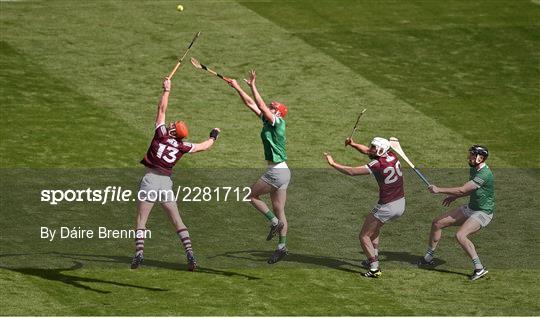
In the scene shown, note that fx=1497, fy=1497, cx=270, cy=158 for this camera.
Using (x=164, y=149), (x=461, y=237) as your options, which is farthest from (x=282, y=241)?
(x=461, y=237)

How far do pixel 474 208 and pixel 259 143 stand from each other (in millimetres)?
8831

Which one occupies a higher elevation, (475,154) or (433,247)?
(475,154)

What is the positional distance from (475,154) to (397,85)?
39.0ft

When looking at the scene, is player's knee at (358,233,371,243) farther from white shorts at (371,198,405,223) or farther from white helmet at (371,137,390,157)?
white helmet at (371,137,390,157)

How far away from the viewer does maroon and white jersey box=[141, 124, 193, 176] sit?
25766 mm

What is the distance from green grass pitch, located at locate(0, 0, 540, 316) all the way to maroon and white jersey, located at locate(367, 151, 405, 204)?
4.80ft

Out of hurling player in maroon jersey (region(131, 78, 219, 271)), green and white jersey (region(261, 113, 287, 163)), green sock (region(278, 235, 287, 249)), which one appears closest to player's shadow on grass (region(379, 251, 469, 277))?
green sock (region(278, 235, 287, 249))

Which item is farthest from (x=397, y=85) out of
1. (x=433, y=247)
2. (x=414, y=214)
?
(x=433, y=247)

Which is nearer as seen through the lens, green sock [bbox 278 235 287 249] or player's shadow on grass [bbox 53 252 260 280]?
player's shadow on grass [bbox 53 252 260 280]

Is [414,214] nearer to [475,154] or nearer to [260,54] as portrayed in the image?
[475,154]

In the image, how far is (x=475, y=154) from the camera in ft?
84.4

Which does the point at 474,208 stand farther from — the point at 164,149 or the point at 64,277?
the point at 64,277

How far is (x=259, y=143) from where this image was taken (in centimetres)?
3400

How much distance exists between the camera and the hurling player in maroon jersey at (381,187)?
2552 cm
